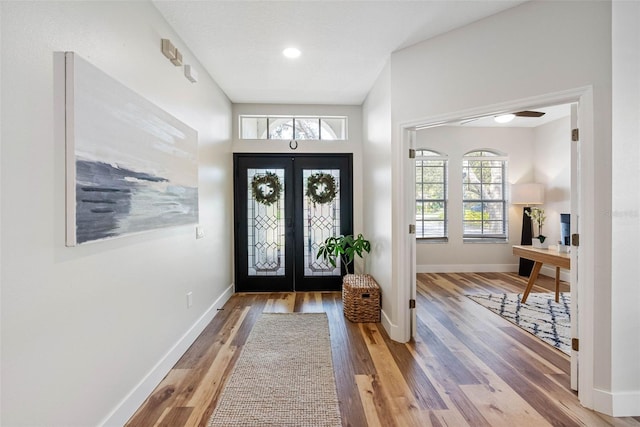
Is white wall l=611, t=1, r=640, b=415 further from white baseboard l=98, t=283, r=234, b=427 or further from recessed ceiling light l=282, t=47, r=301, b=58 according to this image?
white baseboard l=98, t=283, r=234, b=427

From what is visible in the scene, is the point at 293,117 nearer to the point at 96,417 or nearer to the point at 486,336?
the point at 486,336

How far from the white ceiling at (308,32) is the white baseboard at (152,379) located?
2566 millimetres

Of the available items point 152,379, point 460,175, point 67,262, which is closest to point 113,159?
point 67,262

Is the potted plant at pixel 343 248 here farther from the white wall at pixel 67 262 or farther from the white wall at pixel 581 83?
the white wall at pixel 67 262

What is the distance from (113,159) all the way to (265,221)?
2912 mm

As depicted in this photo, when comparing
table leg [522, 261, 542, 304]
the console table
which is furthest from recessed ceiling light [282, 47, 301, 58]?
table leg [522, 261, 542, 304]

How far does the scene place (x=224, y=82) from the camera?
3668mm

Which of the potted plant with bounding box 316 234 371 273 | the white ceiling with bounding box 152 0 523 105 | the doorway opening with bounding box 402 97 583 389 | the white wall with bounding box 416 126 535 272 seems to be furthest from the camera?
the white wall with bounding box 416 126 535 272

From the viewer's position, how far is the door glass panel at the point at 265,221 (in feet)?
14.7

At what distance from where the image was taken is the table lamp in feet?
17.7

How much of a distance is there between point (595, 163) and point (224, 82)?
3.53 metres

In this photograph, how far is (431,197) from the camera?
5.94 meters

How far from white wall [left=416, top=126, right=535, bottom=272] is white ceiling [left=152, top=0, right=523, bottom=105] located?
2913mm

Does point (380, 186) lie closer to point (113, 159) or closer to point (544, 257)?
point (544, 257)
